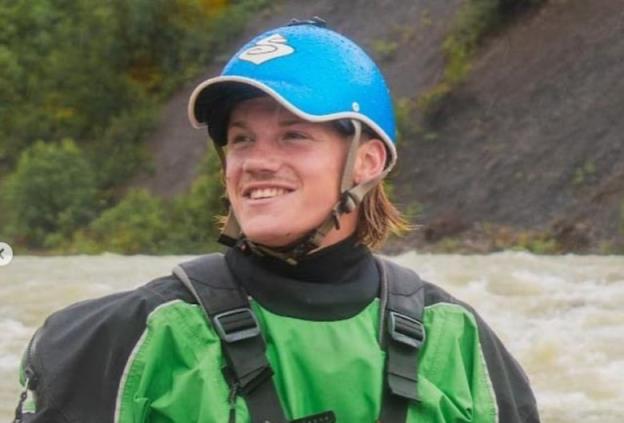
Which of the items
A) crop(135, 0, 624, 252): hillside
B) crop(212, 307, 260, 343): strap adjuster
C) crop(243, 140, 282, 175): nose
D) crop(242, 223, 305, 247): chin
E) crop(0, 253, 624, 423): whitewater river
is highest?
crop(243, 140, 282, 175): nose

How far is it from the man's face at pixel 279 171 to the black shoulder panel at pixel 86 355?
190mm

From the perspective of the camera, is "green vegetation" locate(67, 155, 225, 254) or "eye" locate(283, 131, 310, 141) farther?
"green vegetation" locate(67, 155, 225, 254)

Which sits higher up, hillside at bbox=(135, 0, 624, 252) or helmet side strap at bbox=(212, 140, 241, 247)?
helmet side strap at bbox=(212, 140, 241, 247)

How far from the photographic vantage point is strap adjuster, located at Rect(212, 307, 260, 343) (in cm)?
198

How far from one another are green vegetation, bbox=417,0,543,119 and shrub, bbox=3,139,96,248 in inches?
261

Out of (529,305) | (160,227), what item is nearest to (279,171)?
(529,305)

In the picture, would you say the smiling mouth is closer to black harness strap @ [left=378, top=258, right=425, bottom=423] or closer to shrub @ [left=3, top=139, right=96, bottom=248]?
black harness strap @ [left=378, top=258, right=425, bottom=423]

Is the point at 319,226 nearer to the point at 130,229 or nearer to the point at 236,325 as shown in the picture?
the point at 236,325

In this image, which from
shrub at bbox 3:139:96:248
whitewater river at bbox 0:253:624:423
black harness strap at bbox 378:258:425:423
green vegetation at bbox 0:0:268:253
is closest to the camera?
black harness strap at bbox 378:258:425:423

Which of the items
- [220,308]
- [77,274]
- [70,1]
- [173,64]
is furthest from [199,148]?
[220,308]

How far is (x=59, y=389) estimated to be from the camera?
1.94 metres

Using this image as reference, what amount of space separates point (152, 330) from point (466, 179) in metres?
19.5

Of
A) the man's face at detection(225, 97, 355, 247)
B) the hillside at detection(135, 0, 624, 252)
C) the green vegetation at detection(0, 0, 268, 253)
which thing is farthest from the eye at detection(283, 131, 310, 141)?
the green vegetation at detection(0, 0, 268, 253)

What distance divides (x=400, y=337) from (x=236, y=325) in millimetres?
247
